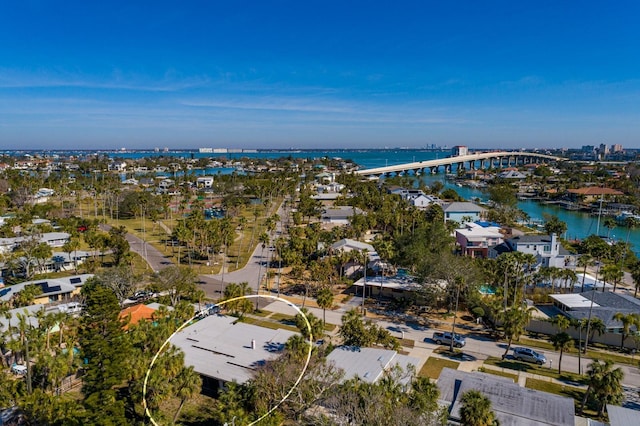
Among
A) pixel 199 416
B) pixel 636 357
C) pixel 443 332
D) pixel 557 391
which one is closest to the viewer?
pixel 199 416

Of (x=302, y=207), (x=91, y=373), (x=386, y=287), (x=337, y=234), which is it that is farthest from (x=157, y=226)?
(x=91, y=373)

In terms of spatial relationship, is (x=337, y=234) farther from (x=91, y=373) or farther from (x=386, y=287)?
(x=91, y=373)

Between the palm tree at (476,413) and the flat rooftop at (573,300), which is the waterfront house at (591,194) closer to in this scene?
the flat rooftop at (573,300)

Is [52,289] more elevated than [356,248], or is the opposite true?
[356,248]

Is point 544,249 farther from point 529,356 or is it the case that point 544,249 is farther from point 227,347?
point 227,347

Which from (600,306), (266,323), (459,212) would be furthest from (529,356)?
(459,212)
